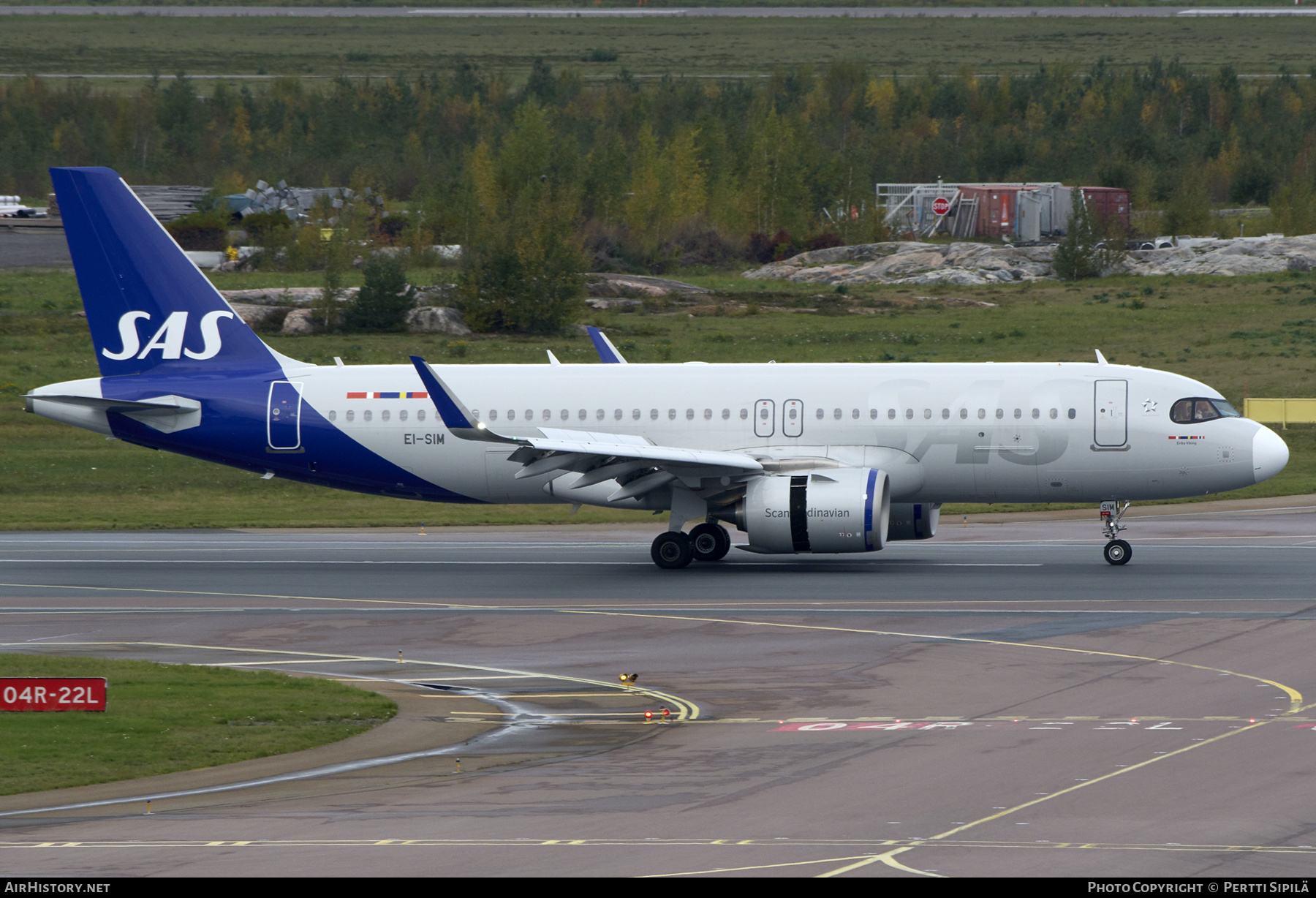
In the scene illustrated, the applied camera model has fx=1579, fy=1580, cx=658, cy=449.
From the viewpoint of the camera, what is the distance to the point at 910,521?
119 feet

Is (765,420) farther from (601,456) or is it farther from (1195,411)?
(1195,411)

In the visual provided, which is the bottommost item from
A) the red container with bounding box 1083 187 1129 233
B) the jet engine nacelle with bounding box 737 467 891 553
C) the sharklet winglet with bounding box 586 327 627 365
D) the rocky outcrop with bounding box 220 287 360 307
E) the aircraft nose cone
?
the jet engine nacelle with bounding box 737 467 891 553

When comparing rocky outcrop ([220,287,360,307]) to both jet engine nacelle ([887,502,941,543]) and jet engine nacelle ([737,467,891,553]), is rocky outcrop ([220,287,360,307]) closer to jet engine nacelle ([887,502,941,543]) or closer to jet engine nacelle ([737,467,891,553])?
jet engine nacelle ([887,502,941,543])

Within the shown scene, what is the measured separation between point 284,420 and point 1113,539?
19268mm

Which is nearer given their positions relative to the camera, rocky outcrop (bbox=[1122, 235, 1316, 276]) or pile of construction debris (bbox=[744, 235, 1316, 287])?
rocky outcrop (bbox=[1122, 235, 1316, 276])

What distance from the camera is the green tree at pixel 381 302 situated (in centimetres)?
8356

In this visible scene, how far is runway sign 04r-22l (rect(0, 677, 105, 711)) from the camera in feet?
65.1

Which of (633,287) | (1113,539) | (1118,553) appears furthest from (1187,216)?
(1118,553)

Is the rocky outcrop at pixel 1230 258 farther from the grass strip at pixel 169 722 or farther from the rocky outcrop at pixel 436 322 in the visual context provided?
the grass strip at pixel 169 722

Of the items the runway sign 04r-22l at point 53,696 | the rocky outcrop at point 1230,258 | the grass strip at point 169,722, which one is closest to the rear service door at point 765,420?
the grass strip at point 169,722

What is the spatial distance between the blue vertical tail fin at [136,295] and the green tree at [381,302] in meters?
45.4

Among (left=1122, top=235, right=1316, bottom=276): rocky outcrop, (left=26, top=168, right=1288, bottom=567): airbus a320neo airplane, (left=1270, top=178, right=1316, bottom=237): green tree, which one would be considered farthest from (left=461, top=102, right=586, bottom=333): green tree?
(left=1270, top=178, right=1316, bottom=237): green tree

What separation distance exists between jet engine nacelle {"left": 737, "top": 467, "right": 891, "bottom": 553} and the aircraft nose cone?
8274mm
